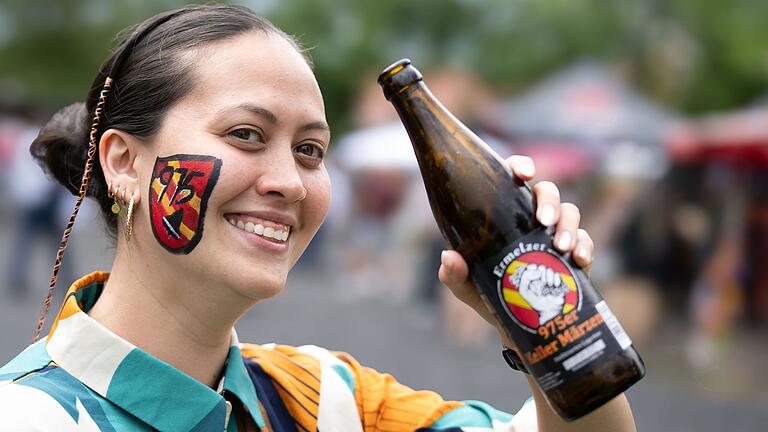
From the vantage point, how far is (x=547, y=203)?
80.4 inches

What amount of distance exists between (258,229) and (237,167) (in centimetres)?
15

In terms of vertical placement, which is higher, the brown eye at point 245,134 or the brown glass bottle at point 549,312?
the brown eye at point 245,134

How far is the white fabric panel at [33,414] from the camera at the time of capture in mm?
1747

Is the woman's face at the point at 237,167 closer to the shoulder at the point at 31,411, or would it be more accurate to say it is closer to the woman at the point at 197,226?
the woman at the point at 197,226

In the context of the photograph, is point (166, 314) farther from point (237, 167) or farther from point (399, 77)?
point (399, 77)

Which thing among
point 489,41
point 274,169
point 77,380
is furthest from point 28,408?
point 489,41

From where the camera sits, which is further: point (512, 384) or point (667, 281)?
point (667, 281)

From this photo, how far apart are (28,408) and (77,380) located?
170mm

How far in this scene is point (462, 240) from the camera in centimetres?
234

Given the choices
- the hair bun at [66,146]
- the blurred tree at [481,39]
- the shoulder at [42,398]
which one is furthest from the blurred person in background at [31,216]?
the blurred tree at [481,39]

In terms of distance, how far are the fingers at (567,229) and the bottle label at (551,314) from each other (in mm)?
24

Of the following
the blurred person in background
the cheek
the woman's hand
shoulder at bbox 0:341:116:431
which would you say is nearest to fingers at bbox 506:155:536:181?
the woman's hand

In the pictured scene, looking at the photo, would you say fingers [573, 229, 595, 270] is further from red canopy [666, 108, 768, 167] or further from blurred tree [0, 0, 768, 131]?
blurred tree [0, 0, 768, 131]

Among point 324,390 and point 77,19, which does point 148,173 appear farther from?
point 77,19
